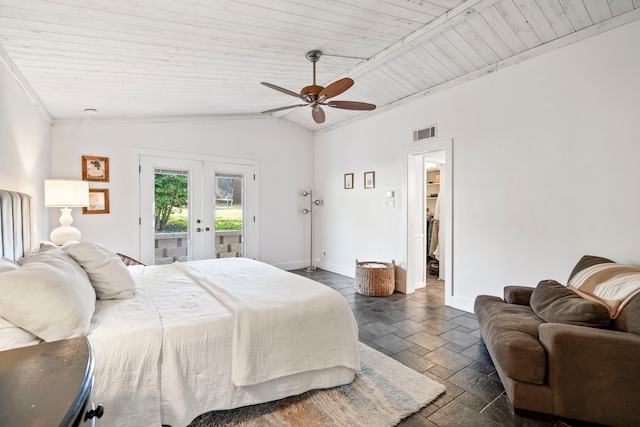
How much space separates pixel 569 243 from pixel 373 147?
3.03 meters

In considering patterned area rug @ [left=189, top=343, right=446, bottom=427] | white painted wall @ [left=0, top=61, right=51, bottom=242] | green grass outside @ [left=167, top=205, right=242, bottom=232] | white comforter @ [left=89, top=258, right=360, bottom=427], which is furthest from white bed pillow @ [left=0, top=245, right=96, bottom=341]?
green grass outside @ [left=167, top=205, right=242, bottom=232]

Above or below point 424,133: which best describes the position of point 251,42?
above

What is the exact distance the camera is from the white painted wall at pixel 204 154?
434cm

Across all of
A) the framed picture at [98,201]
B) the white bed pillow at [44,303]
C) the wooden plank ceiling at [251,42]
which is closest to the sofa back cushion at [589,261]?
the wooden plank ceiling at [251,42]

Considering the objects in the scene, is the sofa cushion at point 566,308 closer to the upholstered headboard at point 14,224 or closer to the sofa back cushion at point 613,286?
the sofa back cushion at point 613,286

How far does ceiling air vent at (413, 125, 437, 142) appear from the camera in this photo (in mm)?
4297

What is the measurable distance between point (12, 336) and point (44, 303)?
6.3 inches

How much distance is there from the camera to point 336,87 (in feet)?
9.52

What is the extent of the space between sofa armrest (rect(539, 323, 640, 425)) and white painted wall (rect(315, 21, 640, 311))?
53.8 inches

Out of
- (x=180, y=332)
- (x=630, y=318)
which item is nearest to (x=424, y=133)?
(x=630, y=318)

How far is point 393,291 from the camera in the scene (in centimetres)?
477

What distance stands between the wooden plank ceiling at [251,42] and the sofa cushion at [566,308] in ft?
7.72

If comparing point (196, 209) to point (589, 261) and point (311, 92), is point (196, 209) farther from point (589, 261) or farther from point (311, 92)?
point (589, 261)

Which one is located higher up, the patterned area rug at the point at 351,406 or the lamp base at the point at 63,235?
the lamp base at the point at 63,235
